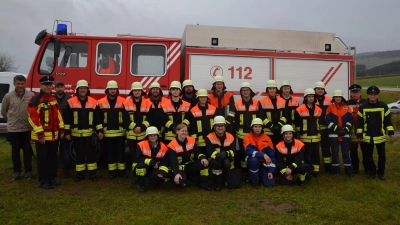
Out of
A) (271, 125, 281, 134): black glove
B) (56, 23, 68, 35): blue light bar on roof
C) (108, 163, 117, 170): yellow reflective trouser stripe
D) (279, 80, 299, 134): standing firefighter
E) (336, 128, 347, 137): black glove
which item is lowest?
(108, 163, 117, 170): yellow reflective trouser stripe

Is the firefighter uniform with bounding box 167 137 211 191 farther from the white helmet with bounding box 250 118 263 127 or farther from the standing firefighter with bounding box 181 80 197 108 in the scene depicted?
the white helmet with bounding box 250 118 263 127

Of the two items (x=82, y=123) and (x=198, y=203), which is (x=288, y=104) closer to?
(x=198, y=203)

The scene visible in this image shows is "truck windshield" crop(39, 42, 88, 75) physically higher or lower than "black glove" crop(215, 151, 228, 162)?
higher

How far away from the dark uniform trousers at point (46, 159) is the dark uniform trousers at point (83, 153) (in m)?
0.39

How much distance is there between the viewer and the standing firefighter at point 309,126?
612cm

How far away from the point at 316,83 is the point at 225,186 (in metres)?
2.91

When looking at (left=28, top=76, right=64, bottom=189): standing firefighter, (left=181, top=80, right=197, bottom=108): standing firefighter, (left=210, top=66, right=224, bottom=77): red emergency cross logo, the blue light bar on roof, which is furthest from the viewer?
(left=210, top=66, right=224, bottom=77): red emergency cross logo

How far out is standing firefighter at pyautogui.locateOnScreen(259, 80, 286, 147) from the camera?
608cm

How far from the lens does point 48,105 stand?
17.3 feet

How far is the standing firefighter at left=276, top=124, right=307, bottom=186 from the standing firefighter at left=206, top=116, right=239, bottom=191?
87 cm

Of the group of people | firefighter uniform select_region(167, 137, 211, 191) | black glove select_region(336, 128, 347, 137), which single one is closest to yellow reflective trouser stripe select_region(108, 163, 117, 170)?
the group of people

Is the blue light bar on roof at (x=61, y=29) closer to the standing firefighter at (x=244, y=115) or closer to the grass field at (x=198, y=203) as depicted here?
the grass field at (x=198, y=203)

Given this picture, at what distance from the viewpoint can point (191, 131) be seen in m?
5.85

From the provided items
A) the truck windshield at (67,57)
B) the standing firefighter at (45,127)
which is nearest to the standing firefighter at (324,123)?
the truck windshield at (67,57)
